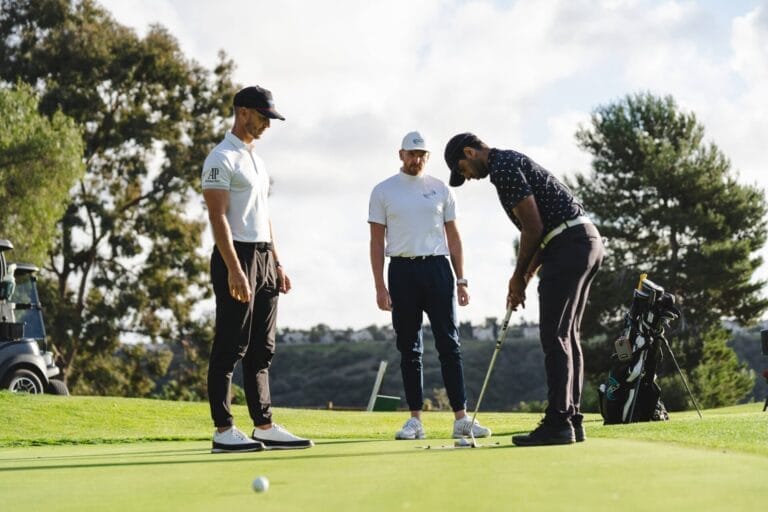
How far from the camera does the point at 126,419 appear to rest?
1323 centimetres

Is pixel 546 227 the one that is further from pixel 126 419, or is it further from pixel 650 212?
pixel 650 212

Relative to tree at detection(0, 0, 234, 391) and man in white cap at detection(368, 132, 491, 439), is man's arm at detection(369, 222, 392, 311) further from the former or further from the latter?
tree at detection(0, 0, 234, 391)

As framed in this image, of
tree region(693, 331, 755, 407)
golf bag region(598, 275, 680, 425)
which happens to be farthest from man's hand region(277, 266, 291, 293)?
tree region(693, 331, 755, 407)

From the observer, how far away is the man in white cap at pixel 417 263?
783 cm

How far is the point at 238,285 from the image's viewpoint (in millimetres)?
6461

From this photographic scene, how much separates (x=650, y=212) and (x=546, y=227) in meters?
40.3

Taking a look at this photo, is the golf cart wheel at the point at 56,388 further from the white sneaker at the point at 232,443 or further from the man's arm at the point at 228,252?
the man's arm at the point at 228,252

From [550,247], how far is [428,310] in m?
1.50

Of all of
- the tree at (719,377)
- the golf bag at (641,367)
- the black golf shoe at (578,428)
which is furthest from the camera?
the tree at (719,377)

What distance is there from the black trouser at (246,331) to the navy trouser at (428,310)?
1185 millimetres

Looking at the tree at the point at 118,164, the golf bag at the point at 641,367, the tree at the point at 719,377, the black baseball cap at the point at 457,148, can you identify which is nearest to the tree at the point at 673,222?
the tree at the point at 719,377

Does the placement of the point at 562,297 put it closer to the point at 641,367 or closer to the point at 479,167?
the point at 479,167

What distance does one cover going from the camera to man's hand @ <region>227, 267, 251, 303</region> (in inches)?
254

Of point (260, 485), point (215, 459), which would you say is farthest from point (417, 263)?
point (260, 485)
